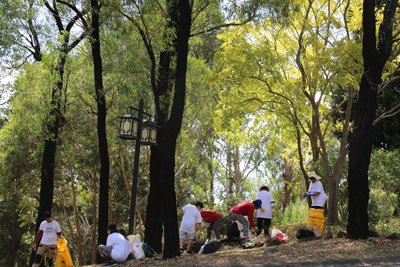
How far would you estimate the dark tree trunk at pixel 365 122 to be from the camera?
10.8m

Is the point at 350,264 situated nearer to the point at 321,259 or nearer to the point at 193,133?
the point at 321,259

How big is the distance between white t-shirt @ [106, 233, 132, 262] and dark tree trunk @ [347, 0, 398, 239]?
17.4 ft

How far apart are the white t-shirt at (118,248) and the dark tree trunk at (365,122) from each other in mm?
5298

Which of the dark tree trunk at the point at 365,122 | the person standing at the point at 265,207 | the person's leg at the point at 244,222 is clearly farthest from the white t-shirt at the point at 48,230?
the dark tree trunk at the point at 365,122

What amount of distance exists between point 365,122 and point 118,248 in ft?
21.8

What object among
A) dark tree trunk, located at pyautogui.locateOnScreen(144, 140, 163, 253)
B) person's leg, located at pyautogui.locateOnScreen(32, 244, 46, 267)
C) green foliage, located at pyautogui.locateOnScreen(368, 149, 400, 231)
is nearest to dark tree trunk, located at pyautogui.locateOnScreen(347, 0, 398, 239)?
dark tree trunk, located at pyautogui.locateOnScreen(144, 140, 163, 253)

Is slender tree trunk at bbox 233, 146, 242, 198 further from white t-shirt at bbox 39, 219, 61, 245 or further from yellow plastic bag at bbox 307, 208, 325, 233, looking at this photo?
white t-shirt at bbox 39, 219, 61, 245

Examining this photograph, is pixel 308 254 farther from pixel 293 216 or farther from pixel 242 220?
pixel 293 216

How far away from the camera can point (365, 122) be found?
11070 millimetres

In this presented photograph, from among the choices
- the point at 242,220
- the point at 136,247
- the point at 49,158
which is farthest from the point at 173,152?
the point at 49,158

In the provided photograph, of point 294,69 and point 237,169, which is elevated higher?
point 294,69

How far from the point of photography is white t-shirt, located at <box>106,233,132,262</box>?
1130cm

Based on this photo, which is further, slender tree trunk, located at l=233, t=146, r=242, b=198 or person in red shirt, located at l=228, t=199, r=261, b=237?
slender tree trunk, located at l=233, t=146, r=242, b=198

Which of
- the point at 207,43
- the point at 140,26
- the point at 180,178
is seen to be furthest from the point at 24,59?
the point at 180,178
